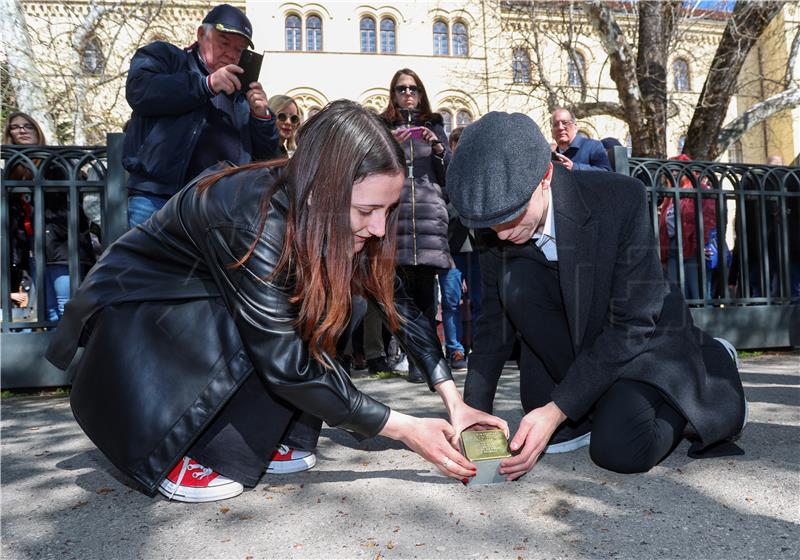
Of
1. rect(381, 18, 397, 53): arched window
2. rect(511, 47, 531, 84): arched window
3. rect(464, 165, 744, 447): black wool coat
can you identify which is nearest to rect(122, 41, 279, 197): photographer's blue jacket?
rect(464, 165, 744, 447): black wool coat

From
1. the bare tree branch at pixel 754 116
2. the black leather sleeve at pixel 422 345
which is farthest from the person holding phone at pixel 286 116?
the bare tree branch at pixel 754 116

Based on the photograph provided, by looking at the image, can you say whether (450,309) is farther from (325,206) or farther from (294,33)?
(294,33)

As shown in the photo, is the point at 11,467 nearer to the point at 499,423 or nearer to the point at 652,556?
the point at 499,423

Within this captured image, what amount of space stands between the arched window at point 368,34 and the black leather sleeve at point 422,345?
27685 millimetres

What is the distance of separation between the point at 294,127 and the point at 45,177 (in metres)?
1.94

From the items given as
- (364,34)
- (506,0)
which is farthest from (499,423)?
(364,34)

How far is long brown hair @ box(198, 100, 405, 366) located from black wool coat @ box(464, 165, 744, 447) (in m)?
0.73

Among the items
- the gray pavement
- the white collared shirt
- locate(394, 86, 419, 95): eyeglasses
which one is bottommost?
the gray pavement

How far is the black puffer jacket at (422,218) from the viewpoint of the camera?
437cm

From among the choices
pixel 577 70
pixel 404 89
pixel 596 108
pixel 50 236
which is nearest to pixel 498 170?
pixel 404 89

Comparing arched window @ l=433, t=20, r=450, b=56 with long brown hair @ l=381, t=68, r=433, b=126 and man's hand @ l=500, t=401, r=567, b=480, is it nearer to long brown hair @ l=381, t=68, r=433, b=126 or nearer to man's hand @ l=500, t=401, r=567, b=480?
long brown hair @ l=381, t=68, r=433, b=126

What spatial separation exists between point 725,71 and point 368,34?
20.9 meters

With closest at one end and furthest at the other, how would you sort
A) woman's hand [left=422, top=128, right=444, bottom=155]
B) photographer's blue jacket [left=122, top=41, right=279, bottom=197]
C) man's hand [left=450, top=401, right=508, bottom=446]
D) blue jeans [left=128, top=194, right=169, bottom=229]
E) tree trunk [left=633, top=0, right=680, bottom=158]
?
1. man's hand [left=450, top=401, right=508, bottom=446]
2. photographer's blue jacket [left=122, top=41, right=279, bottom=197]
3. blue jeans [left=128, top=194, right=169, bottom=229]
4. woman's hand [left=422, top=128, right=444, bottom=155]
5. tree trunk [left=633, top=0, right=680, bottom=158]

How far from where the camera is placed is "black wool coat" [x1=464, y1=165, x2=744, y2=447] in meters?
2.17
